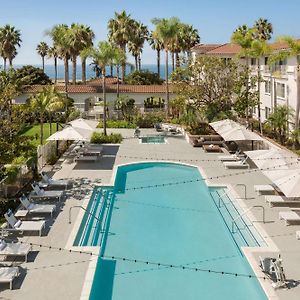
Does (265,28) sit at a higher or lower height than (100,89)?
higher

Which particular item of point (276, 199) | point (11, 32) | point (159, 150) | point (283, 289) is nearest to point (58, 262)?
point (283, 289)

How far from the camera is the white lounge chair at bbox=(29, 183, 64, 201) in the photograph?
2084 centimetres

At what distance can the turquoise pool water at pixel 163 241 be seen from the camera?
43.9 feet

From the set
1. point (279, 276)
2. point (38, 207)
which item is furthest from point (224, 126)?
point (279, 276)

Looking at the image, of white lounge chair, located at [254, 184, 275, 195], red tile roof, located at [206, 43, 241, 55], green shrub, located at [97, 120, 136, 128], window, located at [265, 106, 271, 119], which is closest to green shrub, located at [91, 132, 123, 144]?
green shrub, located at [97, 120, 136, 128]

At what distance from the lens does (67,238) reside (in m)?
16.4

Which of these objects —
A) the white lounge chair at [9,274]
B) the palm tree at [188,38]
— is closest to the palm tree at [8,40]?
the palm tree at [188,38]

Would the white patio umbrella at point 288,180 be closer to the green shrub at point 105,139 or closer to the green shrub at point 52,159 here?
the green shrub at point 52,159

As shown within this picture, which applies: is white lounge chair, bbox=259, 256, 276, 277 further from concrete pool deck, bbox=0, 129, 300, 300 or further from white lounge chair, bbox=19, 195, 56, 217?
white lounge chair, bbox=19, 195, 56, 217

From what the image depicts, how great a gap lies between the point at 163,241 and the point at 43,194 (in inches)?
276

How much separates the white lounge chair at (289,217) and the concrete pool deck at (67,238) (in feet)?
0.93

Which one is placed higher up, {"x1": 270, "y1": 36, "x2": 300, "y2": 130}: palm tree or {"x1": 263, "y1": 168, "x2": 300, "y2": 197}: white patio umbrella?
{"x1": 270, "y1": 36, "x2": 300, "y2": 130}: palm tree

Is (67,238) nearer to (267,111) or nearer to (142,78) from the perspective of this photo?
(267,111)

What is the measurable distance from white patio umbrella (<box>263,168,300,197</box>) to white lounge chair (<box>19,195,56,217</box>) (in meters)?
9.71
